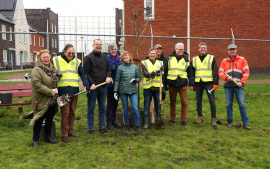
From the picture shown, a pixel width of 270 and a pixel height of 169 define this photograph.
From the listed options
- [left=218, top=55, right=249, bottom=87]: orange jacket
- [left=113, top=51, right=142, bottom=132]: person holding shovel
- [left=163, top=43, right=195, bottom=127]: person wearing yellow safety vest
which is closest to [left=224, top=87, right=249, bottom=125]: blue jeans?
[left=218, top=55, right=249, bottom=87]: orange jacket

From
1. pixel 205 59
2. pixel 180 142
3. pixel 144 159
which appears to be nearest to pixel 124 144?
pixel 144 159

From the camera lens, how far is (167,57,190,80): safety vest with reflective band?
5613 mm

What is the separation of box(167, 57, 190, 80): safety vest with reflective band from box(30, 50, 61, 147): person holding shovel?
2.67 m

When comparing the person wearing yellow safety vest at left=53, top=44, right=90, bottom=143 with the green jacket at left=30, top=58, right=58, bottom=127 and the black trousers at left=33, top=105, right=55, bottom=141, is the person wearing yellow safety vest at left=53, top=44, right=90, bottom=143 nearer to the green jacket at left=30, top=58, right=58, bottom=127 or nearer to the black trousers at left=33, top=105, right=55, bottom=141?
the black trousers at left=33, top=105, right=55, bottom=141

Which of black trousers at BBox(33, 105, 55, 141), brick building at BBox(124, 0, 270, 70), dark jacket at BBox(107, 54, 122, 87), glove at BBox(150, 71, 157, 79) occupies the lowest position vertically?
black trousers at BBox(33, 105, 55, 141)

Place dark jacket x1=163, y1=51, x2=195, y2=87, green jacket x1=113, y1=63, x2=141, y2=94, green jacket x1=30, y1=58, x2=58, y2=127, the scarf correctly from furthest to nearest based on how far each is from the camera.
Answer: dark jacket x1=163, y1=51, x2=195, y2=87 → green jacket x1=113, y1=63, x2=141, y2=94 → the scarf → green jacket x1=30, y1=58, x2=58, y2=127

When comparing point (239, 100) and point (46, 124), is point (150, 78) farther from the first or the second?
point (46, 124)

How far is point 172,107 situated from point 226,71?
158 centimetres

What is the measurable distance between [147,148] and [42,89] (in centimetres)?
217

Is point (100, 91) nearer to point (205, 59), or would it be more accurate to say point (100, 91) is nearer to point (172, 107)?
Answer: point (172, 107)

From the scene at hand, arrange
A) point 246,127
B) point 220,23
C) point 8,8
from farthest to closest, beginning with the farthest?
point 8,8
point 220,23
point 246,127

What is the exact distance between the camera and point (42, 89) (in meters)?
4.12

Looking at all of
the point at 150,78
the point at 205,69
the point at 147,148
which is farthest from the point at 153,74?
the point at 147,148

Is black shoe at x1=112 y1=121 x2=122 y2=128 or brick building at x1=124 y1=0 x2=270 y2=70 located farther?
brick building at x1=124 y1=0 x2=270 y2=70
